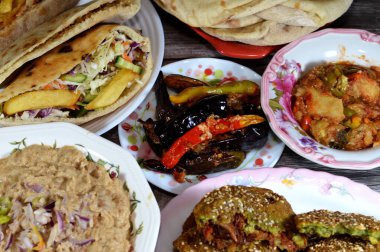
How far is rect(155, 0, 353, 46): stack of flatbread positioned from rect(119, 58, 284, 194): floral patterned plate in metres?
0.22

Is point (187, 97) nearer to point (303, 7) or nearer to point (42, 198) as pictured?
point (303, 7)

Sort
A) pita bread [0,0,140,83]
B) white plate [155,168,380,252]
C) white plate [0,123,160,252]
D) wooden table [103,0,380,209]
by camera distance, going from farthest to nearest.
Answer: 1. wooden table [103,0,380,209]
2. pita bread [0,0,140,83]
3. white plate [155,168,380,252]
4. white plate [0,123,160,252]

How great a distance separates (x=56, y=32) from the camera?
289 cm

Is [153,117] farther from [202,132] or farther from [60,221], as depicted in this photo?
[60,221]

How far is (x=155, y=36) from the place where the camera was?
3426mm

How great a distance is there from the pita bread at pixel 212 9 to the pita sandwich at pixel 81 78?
15.3 inches

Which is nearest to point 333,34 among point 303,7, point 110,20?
point 303,7

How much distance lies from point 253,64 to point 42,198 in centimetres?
186

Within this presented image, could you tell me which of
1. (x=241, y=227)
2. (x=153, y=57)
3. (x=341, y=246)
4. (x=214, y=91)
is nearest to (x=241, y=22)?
(x=214, y=91)

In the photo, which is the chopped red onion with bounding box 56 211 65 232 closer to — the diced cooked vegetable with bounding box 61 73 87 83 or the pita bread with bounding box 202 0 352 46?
the diced cooked vegetable with bounding box 61 73 87 83

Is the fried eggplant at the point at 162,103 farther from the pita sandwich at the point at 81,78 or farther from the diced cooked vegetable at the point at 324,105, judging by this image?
the diced cooked vegetable at the point at 324,105

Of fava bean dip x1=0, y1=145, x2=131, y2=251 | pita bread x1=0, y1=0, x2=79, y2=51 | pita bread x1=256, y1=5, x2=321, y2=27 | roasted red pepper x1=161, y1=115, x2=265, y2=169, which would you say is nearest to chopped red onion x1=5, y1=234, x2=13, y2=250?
fava bean dip x1=0, y1=145, x2=131, y2=251

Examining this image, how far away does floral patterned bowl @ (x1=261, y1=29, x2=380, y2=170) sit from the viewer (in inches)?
112

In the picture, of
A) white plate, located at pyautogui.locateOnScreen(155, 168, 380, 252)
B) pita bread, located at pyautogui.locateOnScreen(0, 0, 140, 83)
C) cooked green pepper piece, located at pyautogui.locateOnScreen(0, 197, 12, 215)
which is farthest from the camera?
pita bread, located at pyautogui.locateOnScreen(0, 0, 140, 83)
